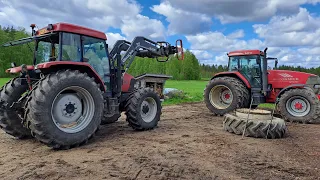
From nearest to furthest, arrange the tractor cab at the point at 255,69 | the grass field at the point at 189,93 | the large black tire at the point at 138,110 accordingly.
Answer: the large black tire at the point at 138,110
the tractor cab at the point at 255,69
the grass field at the point at 189,93

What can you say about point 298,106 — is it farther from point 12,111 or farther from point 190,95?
point 190,95

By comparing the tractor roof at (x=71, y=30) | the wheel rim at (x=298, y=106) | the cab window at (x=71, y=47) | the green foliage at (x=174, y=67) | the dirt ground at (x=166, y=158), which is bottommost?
the dirt ground at (x=166, y=158)

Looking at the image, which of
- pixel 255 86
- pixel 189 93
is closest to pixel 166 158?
pixel 255 86

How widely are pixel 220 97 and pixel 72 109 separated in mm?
6919

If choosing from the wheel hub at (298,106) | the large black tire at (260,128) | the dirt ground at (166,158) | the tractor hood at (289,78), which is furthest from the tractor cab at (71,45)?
the tractor hood at (289,78)

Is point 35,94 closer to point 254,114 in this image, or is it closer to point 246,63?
point 254,114

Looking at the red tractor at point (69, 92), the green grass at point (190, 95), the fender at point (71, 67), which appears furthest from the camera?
the green grass at point (190, 95)

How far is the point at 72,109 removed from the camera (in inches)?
211

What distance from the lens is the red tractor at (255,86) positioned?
363 inches

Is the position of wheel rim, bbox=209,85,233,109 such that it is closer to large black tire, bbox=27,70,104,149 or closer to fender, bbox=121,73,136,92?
fender, bbox=121,73,136,92

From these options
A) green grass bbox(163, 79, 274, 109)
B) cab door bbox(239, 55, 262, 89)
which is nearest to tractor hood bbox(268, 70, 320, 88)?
cab door bbox(239, 55, 262, 89)

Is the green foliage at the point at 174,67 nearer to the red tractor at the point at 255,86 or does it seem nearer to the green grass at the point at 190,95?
the green grass at the point at 190,95

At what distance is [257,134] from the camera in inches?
249

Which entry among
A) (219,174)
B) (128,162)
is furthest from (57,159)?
(219,174)
